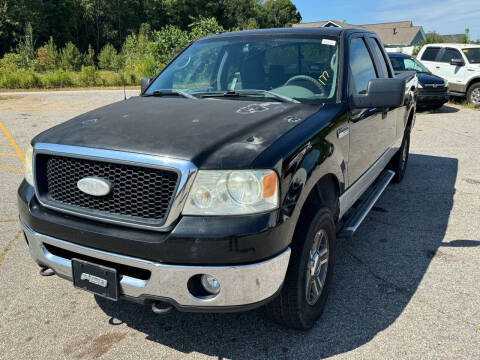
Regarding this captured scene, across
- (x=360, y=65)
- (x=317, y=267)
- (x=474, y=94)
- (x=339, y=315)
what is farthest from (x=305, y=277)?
(x=474, y=94)

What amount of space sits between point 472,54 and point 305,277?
13778 millimetres

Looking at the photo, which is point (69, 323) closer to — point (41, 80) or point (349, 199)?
point (349, 199)

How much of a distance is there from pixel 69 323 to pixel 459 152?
24.3 ft

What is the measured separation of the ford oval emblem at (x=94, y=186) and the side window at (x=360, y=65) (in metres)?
2.16

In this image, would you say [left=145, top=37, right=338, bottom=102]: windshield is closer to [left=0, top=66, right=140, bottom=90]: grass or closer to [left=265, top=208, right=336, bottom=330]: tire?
[left=265, top=208, right=336, bottom=330]: tire

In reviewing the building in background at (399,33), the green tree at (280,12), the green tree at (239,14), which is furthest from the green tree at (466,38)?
the green tree at (280,12)

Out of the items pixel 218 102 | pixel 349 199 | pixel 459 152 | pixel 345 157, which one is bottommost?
pixel 459 152

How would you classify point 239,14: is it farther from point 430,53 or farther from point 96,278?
point 96,278

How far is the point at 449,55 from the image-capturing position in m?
13.9

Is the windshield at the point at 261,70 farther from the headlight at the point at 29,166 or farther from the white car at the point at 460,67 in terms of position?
the white car at the point at 460,67

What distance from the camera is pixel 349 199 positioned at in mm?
3400

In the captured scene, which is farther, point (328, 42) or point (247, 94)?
point (328, 42)

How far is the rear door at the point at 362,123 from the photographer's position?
3.32 meters

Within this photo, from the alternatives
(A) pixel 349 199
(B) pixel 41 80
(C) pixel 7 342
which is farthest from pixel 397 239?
(B) pixel 41 80
